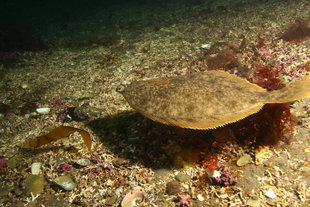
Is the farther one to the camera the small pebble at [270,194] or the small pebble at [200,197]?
the small pebble at [200,197]

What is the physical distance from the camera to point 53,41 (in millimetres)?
14188

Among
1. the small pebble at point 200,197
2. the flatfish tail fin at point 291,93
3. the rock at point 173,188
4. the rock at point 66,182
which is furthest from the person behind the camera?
the rock at point 66,182

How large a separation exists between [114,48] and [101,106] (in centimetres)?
553

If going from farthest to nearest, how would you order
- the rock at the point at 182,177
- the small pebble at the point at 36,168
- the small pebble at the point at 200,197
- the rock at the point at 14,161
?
the rock at the point at 14,161 → the small pebble at the point at 36,168 → the rock at the point at 182,177 → the small pebble at the point at 200,197

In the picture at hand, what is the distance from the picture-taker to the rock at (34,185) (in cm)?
386

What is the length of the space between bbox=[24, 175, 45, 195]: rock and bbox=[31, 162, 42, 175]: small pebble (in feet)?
0.61

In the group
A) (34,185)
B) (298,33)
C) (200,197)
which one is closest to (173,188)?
(200,197)

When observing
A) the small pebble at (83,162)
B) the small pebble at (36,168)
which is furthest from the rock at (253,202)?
the small pebble at (36,168)

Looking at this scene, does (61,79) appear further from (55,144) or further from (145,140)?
(145,140)

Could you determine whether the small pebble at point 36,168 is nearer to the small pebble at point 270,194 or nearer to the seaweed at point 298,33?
the small pebble at point 270,194

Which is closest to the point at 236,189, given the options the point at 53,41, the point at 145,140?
the point at 145,140

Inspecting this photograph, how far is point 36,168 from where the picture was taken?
424 centimetres

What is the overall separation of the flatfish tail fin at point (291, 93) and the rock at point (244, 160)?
1098 mm

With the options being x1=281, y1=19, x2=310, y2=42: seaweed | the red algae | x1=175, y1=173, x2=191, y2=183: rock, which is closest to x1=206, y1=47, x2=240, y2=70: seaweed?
x1=281, y1=19, x2=310, y2=42: seaweed
